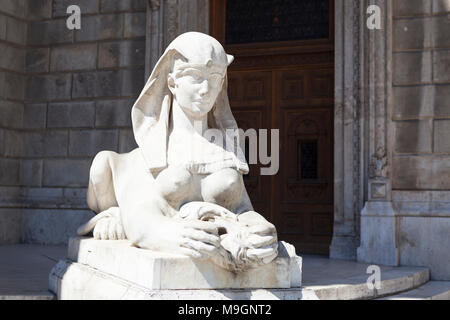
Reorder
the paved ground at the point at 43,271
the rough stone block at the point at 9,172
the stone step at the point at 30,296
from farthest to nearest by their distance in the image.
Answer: the rough stone block at the point at 9,172
the paved ground at the point at 43,271
the stone step at the point at 30,296

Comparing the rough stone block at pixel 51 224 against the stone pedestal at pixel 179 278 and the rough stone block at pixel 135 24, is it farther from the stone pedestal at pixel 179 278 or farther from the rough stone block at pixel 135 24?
the stone pedestal at pixel 179 278

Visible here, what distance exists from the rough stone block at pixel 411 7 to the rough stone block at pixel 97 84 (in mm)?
3894

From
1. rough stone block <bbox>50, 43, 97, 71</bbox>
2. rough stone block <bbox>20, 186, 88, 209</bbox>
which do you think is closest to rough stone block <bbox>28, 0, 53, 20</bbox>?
rough stone block <bbox>50, 43, 97, 71</bbox>

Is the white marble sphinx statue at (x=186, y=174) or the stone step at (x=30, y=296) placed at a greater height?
the white marble sphinx statue at (x=186, y=174)

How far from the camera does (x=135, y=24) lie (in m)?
8.46

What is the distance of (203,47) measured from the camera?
147 inches

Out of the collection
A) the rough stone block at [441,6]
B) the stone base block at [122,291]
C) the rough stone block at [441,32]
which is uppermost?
the rough stone block at [441,6]

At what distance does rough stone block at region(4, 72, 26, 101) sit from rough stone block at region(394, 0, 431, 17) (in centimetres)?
555

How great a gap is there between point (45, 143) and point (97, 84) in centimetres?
124

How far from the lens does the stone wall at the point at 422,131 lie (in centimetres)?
666

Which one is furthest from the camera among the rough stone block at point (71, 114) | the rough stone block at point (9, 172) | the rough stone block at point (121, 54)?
the rough stone block at point (9, 172)

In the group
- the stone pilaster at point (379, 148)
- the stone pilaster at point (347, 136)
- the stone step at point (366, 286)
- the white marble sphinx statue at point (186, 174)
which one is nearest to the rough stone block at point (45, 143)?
the stone pilaster at point (347, 136)

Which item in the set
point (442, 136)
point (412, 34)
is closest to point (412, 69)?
point (412, 34)
